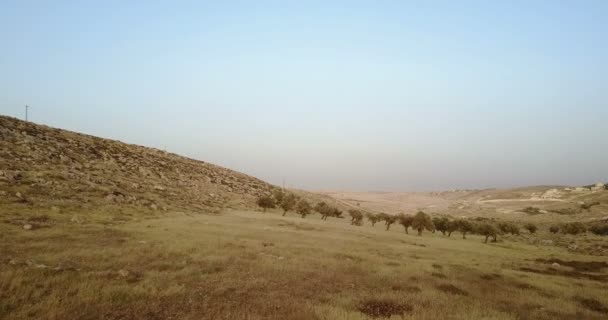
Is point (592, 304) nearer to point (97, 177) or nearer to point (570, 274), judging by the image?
point (570, 274)

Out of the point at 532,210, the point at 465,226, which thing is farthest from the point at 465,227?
the point at 532,210

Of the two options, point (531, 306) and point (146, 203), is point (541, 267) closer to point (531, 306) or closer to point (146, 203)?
point (531, 306)

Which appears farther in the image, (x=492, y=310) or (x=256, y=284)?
(x=256, y=284)

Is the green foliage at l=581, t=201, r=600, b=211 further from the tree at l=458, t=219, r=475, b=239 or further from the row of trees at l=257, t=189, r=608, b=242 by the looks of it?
the tree at l=458, t=219, r=475, b=239

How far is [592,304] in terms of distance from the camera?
57.7 ft

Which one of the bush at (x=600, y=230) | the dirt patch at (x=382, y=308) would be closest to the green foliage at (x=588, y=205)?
the bush at (x=600, y=230)

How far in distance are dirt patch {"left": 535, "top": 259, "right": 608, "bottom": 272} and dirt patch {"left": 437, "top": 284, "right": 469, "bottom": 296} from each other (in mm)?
17292

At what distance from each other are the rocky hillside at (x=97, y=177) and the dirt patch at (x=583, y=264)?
117 feet

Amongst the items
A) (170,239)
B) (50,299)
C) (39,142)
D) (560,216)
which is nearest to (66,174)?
(39,142)

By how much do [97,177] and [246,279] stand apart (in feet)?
120

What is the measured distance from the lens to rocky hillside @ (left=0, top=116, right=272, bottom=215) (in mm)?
34906

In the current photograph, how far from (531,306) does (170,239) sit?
19765 millimetres

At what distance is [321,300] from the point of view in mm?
14883

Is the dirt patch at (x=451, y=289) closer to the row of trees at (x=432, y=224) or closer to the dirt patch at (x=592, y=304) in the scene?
the dirt patch at (x=592, y=304)
